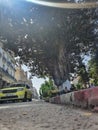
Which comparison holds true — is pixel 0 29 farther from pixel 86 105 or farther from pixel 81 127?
pixel 81 127

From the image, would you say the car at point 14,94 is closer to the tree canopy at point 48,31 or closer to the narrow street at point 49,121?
the tree canopy at point 48,31

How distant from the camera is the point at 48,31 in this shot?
2966 centimetres

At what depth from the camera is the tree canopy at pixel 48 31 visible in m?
29.4

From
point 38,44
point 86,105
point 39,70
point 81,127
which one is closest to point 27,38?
point 38,44

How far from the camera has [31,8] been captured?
29.8 meters

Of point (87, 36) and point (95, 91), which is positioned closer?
point (95, 91)

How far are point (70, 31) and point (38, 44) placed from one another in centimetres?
322

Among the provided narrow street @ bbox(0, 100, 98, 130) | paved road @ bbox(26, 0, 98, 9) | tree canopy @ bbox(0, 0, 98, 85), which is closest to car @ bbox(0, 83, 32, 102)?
tree canopy @ bbox(0, 0, 98, 85)

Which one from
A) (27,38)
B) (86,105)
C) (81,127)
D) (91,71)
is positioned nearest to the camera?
(81,127)

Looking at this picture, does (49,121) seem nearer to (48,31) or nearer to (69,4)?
(48,31)

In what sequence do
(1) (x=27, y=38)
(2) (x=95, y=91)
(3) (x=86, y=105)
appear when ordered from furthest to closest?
(1) (x=27, y=38), (3) (x=86, y=105), (2) (x=95, y=91)

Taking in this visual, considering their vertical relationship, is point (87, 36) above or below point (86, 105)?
above

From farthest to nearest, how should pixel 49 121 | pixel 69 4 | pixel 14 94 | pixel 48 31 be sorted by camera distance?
pixel 69 4, pixel 48 31, pixel 14 94, pixel 49 121

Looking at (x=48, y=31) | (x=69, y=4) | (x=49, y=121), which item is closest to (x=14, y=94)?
(x=48, y=31)
